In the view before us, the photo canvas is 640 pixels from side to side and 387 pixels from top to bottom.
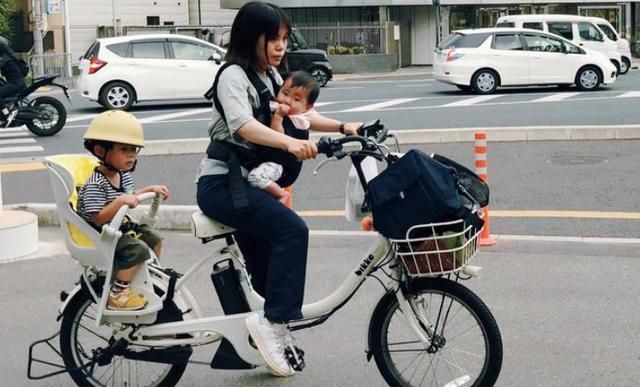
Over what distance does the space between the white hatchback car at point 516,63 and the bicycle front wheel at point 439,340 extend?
788 inches

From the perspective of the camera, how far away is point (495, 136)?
1402 centimetres

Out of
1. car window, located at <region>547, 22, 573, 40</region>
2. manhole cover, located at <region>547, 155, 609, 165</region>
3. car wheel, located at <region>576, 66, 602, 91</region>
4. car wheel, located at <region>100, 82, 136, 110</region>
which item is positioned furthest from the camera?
car window, located at <region>547, 22, 573, 40</region>

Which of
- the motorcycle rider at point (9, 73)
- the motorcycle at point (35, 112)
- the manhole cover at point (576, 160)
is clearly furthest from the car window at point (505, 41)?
the motorcycle rider at point (9, 73)

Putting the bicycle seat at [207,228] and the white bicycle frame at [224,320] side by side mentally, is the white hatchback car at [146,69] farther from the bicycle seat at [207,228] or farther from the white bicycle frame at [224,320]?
the bicycle seat at [207,228]

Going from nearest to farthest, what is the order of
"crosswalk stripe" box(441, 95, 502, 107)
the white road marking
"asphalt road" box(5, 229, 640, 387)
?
1. "asphalt road" box(5, 229, 640, 387)
2. the white road marking
3. "crosswalk stripe" box(441, 95, 502, 107)

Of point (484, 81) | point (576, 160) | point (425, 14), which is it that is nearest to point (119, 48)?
point (484, 81)

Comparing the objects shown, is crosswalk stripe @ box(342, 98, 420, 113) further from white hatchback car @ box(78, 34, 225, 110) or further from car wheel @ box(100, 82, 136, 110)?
car wheel @ box(100, 82, 136, 110)

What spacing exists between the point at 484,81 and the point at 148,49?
8.10m

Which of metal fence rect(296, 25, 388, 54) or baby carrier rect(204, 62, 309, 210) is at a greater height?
metal fence rect(296, 25, 388, 54)

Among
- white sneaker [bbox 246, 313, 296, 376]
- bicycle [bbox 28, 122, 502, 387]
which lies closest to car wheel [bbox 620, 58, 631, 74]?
bicycle [bbox 28, 122, 502, 387]

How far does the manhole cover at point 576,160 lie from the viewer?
40.1 ft

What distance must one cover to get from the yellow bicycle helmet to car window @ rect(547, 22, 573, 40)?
1076 inches

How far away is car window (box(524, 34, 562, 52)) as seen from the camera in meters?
24.6

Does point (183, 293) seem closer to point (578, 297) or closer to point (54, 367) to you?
point (54, 367)
